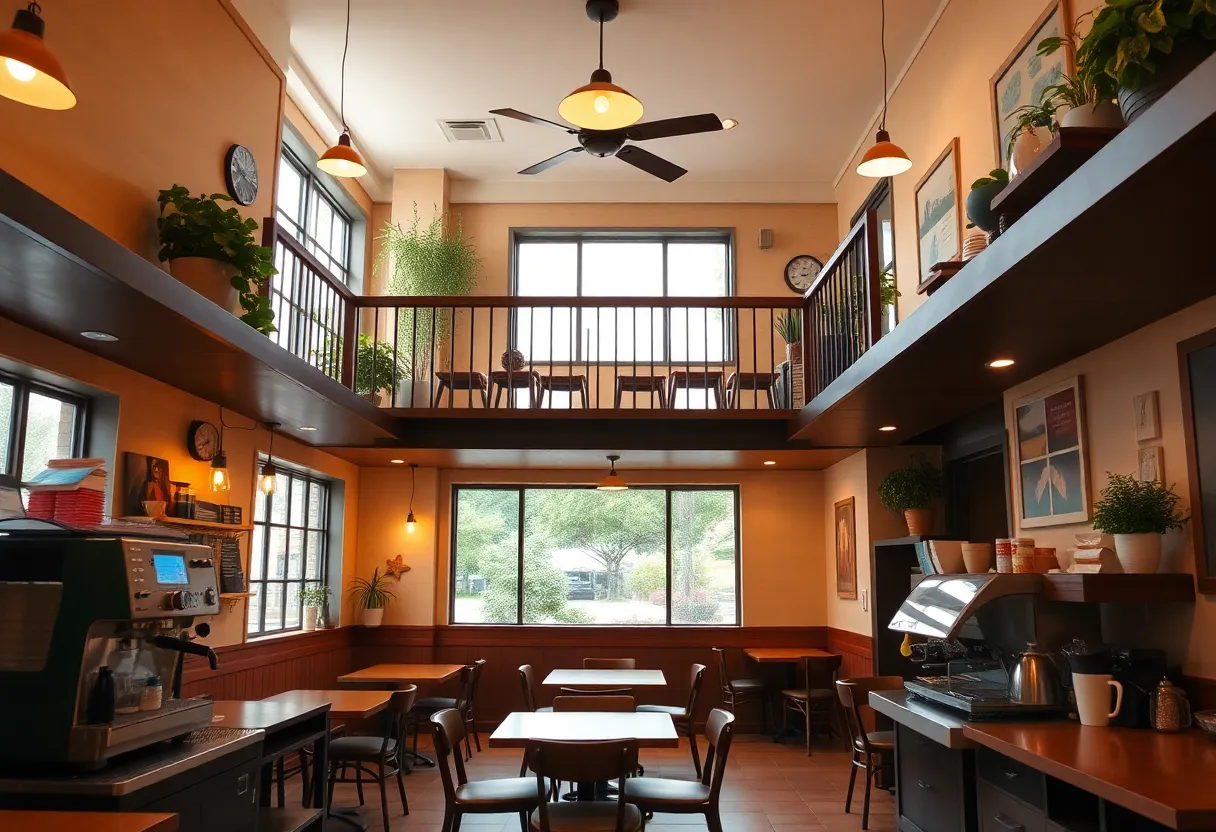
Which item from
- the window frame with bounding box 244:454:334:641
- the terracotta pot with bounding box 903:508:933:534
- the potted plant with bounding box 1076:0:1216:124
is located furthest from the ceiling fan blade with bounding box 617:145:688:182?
the potted plant with bounding box 1076:0:1216:124

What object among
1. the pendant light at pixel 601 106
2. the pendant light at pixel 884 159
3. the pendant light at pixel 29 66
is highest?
the pendant light at pixel 601 106

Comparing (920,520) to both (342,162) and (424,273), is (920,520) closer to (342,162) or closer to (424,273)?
(342,162)

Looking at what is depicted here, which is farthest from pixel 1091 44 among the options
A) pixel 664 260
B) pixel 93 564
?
pixel 664 260

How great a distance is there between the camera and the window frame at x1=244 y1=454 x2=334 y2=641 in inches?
285

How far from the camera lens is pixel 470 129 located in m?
9.17

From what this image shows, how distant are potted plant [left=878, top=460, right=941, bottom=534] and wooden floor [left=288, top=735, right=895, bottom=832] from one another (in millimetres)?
1953

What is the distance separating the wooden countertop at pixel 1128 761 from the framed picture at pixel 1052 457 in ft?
4.15

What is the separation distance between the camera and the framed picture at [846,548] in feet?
27.5

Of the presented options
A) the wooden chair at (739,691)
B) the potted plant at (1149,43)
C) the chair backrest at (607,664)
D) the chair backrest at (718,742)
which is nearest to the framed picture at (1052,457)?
the chair backrest at (718,742)

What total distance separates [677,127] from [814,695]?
503 cm

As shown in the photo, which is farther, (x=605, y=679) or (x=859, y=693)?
(x=605, y=679)

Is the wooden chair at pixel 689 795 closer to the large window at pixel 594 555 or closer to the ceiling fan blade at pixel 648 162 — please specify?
the ceiling fan blade at pixel 648 162

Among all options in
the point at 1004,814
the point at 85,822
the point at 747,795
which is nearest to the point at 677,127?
the point at 1004,814

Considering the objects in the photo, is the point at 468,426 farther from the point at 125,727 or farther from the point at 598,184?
the point at 125,727
